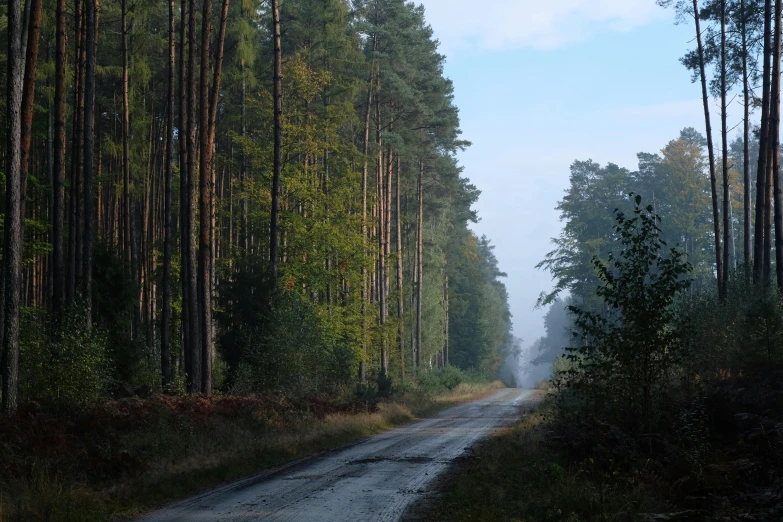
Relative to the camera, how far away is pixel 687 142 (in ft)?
250

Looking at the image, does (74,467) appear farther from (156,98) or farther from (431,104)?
(431,104)

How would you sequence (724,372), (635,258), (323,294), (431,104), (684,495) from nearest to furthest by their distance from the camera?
(684,495)
(635,258)
(724,372)
(323,294)
(431,104)

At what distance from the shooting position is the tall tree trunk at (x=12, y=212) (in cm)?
1407

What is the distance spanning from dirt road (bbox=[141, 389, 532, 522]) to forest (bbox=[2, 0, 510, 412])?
194 inches

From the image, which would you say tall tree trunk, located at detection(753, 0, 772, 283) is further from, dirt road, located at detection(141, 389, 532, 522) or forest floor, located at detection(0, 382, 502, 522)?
forest floor, located at detection(0, 382, 502, 522)

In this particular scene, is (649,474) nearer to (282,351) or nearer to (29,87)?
(29,87)

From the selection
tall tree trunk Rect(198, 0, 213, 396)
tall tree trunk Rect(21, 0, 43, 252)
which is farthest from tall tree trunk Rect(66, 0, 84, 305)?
tall tree trunk Rect(21, 0, 43, 252)

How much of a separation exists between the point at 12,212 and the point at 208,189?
9.39 meters

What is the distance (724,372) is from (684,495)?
761 cm

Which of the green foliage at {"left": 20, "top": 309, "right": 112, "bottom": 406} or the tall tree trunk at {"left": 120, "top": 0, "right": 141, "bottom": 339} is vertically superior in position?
the tall tree trunk at {"left": 120, "top": 0, "right": 141, "bottom": 339}

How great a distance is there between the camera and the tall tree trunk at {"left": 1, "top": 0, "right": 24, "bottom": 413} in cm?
1407

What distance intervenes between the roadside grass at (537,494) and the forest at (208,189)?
807 cm

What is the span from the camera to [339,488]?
12609 millimetres

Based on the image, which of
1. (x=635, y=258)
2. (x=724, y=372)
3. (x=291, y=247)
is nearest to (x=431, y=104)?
(x=291, y=247)
